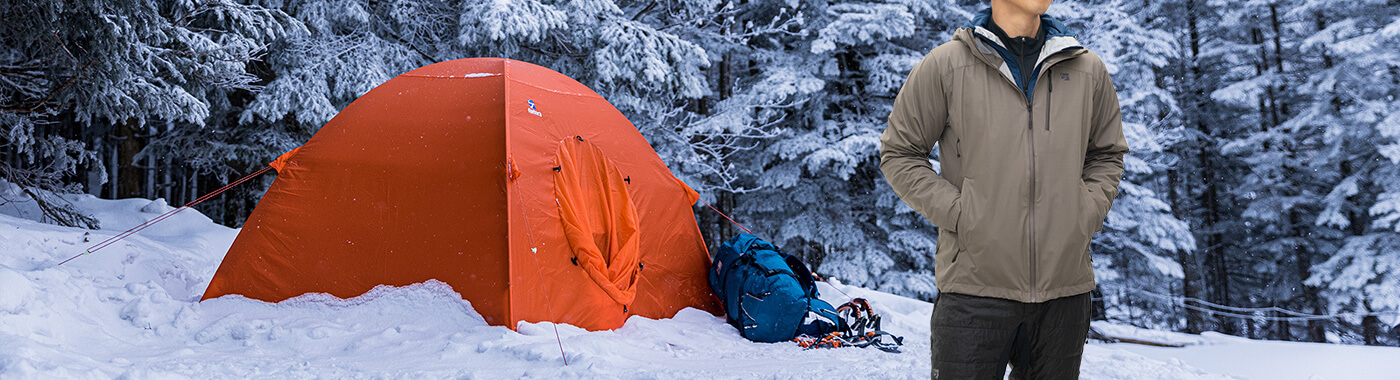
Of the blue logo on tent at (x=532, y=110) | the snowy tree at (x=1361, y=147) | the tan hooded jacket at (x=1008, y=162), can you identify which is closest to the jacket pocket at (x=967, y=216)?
the tan hooded jacket at (x=1008, y=162)

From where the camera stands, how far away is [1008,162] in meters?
1.87

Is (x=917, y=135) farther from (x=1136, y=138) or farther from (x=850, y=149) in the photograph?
(x=1136, y=138)

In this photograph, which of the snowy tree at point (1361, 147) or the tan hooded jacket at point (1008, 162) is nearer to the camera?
the tan hooded jacket at point (1008, 162)

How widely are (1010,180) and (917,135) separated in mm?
250

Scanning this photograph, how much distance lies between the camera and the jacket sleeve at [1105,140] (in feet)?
6.48

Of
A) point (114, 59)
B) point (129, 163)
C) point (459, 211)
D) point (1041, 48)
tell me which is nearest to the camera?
point (1041, 48)

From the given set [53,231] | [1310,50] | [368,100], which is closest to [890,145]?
[368,100]

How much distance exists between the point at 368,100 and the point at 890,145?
4233 millimetres

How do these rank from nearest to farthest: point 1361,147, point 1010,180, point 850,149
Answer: point 1010,180 < point 850,149 < point 1361,147

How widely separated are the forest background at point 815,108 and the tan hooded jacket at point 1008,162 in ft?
14.3

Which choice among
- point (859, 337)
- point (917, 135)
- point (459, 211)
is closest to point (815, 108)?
point (859, 337)

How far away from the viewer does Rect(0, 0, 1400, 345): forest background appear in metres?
5.86

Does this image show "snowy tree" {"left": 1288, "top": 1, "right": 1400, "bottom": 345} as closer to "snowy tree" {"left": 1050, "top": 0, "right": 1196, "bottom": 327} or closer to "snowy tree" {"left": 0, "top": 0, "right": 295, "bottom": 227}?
"snowy tree" {"left": 1050, "top": 0, "right": 1196, "bottom": 327}

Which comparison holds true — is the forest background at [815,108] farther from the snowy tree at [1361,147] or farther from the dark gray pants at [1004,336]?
the dark gray pants at [1004,336]
